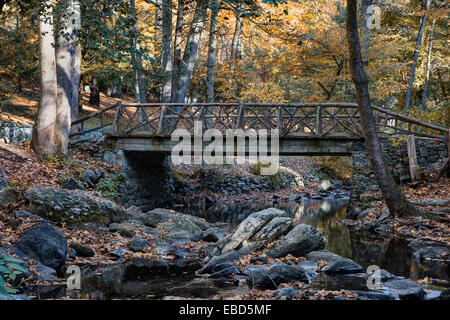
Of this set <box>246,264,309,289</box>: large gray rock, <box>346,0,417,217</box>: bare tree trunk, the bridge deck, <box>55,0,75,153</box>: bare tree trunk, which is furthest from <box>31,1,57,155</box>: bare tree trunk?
<box>246,264,309,289</box>: large gray rock

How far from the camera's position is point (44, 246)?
6.62 m

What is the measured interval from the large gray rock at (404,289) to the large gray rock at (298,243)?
2174 millimetres

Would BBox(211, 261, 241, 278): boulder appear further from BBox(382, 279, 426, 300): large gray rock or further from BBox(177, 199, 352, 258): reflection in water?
BBox(177, 199, 352, 258): reflection in water

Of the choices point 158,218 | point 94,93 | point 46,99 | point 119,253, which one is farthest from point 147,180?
point 94,93

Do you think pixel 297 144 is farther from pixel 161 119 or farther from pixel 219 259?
pixel 219 259

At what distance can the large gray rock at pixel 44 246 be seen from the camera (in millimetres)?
6457

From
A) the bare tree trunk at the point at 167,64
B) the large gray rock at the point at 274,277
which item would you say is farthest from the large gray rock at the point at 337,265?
the bare tree trunk at the point at 167,64

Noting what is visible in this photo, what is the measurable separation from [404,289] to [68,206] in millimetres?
6470

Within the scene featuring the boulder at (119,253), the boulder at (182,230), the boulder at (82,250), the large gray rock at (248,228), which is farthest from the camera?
the boulder at (182,230)

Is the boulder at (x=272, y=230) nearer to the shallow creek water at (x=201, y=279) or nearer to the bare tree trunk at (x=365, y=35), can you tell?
the shallow creek water at (x=201, y=279)

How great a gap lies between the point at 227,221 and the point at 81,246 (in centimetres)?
651

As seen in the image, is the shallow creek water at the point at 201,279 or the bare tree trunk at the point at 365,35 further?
the bare tree trunk at the point at 365,35

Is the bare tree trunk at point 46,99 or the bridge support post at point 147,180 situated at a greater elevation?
the bare tree trunk at point 46,99

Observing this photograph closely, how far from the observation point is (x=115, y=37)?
8508 mm
